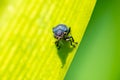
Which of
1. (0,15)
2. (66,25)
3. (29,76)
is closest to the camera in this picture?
(0,15)

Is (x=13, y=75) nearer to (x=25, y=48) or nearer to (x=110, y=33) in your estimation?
(x=25, y=48)

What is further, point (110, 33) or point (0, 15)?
point (110, 33)

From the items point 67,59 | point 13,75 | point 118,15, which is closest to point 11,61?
point 13,75

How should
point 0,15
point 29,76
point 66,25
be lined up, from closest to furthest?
point 0,15, point 29,76, point 66,25

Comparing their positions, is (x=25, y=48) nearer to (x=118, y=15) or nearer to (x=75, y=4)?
(x=75, y=4)

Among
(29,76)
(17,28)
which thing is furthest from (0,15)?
(29,76)

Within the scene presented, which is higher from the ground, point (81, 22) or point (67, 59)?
point (81, 22)

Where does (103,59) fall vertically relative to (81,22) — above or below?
below
